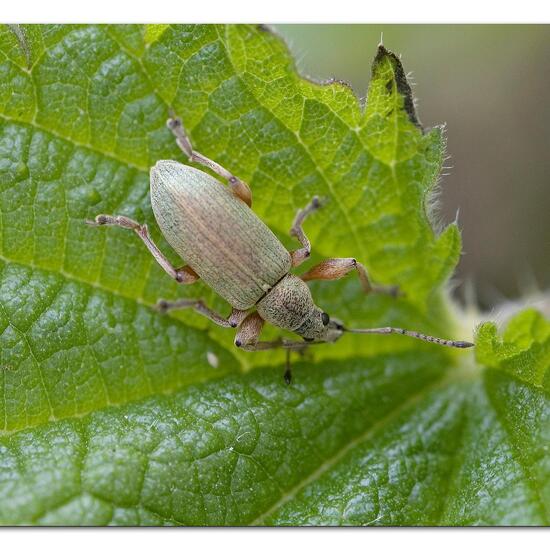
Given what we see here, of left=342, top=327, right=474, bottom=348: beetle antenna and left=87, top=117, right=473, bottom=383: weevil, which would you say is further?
left=342, top=327, right=474, bottom=348: beetle antenna

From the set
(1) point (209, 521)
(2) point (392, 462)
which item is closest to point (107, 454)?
(1) point (209, 521)

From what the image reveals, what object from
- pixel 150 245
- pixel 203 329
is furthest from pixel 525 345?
pixel 150 245

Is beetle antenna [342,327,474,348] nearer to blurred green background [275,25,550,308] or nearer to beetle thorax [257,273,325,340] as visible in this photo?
beetle thorax [257,273,325,340]

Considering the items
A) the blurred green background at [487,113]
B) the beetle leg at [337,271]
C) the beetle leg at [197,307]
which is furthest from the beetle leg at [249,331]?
the blurred green background at [487,113]

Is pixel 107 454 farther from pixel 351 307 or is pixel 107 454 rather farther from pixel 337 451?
pixel 351 307

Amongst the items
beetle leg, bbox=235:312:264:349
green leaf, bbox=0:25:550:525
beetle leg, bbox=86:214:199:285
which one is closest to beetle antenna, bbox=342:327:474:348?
green leaf, bbox=0:25:550:525
